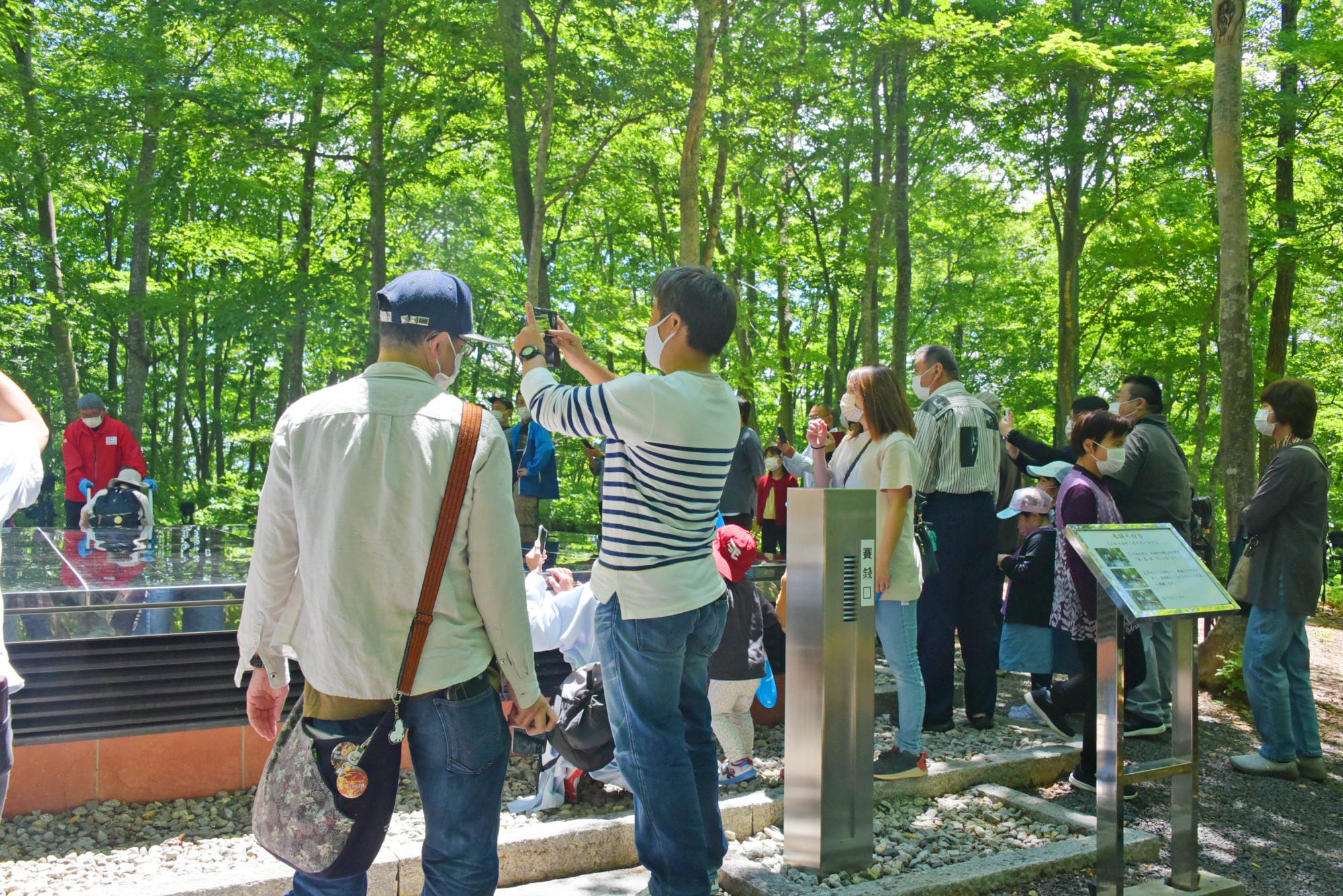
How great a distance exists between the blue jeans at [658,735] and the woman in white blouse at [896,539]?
177cm

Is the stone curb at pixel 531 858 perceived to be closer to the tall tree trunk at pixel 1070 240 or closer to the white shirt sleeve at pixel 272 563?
the white shirt sleeve at pixel 272 563

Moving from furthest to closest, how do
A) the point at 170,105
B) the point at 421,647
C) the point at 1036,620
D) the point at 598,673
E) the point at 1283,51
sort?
the point at 170,105 → the point at 1283,51 → the point at 1036,620 → the point at 598,673 → the point at 421,647

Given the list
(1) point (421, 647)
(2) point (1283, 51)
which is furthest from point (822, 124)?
(1) point (421, 647)

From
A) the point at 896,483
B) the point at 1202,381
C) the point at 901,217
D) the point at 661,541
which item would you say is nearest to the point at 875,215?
the point at 901,217

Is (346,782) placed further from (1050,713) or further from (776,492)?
(776,492)

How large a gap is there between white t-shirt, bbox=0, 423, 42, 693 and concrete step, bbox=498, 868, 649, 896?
1.93 meters

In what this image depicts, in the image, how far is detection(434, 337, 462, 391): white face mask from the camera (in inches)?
98.3

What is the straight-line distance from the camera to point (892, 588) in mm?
4770

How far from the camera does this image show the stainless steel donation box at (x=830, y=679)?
383 centimetres

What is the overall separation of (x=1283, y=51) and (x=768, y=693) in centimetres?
966

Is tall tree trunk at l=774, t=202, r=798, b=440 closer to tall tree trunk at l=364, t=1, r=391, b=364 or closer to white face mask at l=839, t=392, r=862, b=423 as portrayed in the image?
tall tree trunk at l=364, t=1, r=391, b=364

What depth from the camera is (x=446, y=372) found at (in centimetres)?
256

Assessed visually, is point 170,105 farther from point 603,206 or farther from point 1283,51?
point 1283,51

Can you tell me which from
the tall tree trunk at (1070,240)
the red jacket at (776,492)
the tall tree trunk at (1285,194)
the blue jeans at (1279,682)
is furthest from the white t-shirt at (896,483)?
the tall tree trunk at (1070,240)
